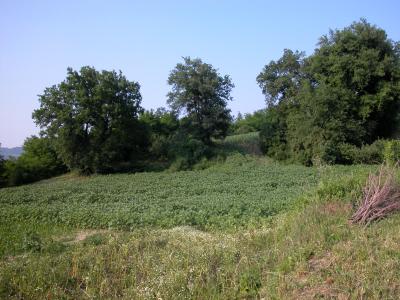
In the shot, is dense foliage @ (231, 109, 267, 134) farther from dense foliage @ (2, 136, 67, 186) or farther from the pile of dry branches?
the pile of dry branches

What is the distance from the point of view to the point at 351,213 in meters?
8.62

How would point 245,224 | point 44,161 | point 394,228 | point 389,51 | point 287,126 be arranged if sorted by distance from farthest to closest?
1. point 44,161
2. point 287,126
3. point 389,51
4. point 245,224
5. point 394,228

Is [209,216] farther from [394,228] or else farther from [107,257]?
[394,228]

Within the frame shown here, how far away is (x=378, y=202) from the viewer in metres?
8.41

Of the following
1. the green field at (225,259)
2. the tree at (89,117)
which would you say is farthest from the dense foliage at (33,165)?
the green field at (225,259)

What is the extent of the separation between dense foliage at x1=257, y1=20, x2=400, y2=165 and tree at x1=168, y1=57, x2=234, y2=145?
20.2 feet

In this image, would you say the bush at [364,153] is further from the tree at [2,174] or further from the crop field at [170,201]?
the tree at [2,174]

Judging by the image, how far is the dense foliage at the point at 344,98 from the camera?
31578mm

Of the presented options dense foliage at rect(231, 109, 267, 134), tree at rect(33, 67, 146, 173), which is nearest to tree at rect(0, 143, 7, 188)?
tree at rect(33, 67, 146, 173)

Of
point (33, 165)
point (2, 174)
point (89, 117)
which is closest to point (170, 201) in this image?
point (89, 117)

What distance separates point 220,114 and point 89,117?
38.7 ft

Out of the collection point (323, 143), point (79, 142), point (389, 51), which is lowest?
point (323, 143)

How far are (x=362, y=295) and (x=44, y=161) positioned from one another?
37548 millimetres

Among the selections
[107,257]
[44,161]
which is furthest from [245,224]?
[44,161]
